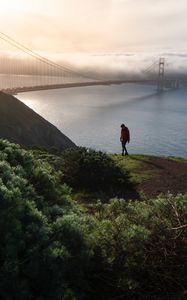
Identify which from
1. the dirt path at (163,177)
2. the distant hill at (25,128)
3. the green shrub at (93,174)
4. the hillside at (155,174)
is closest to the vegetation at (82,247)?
the green shrub at (93,174)

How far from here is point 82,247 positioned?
637 cm

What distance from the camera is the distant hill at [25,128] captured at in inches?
1559

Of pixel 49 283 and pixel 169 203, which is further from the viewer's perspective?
pixel 169 203

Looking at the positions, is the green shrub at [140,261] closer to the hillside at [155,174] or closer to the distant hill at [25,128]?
the hillside at [155,174]

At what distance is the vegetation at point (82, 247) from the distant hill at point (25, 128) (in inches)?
Answer: 1217

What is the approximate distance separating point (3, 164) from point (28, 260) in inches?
71.3

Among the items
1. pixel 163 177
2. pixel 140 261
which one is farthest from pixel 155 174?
pixel 140 261

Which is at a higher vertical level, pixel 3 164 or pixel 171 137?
pixel 3 164

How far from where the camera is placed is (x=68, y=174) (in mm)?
16406

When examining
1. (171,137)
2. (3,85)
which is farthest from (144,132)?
(3,85)

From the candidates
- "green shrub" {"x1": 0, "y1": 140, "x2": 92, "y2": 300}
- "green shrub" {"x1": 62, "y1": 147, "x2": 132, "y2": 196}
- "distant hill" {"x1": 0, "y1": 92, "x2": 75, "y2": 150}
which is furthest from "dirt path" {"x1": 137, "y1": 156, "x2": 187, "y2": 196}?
"distant hill" {"x1": 0, "y1": 92, "x2": 75, "y2": 150}

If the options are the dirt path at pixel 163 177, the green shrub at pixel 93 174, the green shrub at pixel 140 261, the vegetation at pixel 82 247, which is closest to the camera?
the vegetation at pixel 82 247

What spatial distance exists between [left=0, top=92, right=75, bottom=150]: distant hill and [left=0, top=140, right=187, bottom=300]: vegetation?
30919 millimetres

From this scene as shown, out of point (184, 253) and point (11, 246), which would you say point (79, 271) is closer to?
point (11, 246)
